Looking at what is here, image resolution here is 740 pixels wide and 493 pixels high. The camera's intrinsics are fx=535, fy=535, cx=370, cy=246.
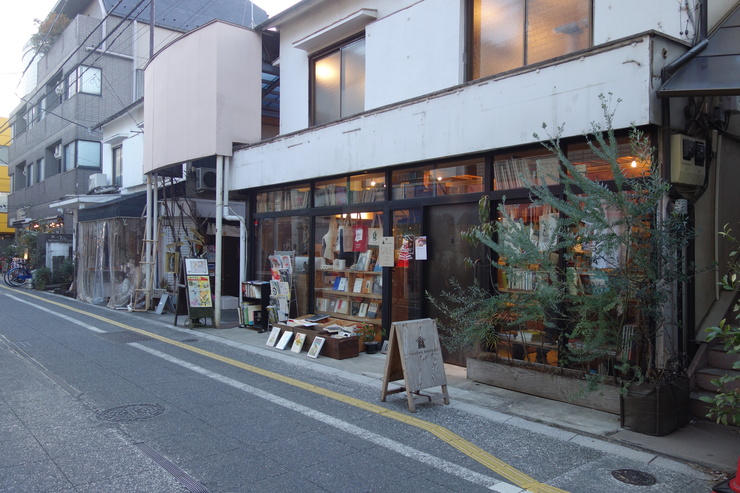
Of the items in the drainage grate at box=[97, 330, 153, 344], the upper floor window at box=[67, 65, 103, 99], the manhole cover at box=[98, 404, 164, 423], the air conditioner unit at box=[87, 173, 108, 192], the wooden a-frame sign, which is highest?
the upper floor window at box=[67, 65, 103, 99]

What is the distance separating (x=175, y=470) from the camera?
4.40 meters

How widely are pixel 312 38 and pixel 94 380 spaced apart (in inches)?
296

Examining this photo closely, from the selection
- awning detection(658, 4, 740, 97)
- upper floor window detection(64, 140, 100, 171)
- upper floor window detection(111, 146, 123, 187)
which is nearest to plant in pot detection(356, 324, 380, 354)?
awning detection(658, 4, 740, 97)

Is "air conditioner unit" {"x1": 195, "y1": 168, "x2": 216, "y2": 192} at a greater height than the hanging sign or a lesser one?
greater

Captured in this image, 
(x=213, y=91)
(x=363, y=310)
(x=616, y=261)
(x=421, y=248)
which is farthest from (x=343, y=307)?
(x=213, y=91)

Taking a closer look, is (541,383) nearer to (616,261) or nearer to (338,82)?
(616,261)

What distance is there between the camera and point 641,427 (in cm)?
534

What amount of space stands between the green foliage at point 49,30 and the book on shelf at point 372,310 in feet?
90.3

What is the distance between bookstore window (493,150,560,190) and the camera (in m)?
7.19

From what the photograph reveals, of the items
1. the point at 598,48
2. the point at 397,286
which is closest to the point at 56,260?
the point at 397,286

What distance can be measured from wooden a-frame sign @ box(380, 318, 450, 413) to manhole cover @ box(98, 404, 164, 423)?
261cm

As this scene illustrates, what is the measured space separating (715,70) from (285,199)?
332 inches

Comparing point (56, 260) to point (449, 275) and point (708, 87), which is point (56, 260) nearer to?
point (449, 275)

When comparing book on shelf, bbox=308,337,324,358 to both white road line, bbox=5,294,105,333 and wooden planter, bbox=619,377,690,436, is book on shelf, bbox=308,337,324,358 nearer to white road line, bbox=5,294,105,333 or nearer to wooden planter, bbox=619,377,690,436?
wooden planter, bbox=619,377,690,436
